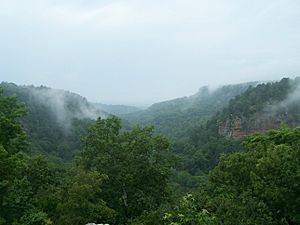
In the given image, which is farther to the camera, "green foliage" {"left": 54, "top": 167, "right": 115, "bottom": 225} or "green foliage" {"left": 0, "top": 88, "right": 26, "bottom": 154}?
"green foliage" {"left": 0, "top": 88, "right": 26, "bottom": 154}

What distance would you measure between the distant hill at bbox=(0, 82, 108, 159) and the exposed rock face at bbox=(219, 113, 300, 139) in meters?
37.2

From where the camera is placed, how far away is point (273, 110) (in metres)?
116

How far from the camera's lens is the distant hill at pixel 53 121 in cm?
10894

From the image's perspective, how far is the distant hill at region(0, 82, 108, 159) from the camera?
109m

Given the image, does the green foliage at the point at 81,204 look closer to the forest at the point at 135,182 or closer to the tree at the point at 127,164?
the forest at the point at 135,182

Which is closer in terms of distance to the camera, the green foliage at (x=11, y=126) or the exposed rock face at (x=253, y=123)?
the green foliage at (x=11, y=126)

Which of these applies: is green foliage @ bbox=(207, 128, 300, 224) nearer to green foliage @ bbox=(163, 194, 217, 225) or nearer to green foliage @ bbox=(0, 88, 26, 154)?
green foliage @ bbox=(163, 194, 217, 225)

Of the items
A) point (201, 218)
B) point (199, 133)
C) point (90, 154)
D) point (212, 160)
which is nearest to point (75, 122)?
point (199, 133)

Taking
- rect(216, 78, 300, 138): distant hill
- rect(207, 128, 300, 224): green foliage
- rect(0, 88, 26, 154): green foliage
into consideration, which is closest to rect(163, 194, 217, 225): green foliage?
rect(207, 128, 300, 224): green foliage

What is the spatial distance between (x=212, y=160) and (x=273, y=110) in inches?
1032

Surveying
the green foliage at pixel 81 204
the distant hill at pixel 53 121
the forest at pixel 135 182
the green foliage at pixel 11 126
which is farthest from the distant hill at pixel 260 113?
the green foliage at pixel 81 204

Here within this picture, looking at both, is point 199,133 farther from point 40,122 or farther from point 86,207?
point 86,207

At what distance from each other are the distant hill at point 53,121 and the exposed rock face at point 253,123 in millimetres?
37220

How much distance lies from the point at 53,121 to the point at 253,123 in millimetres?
55945
